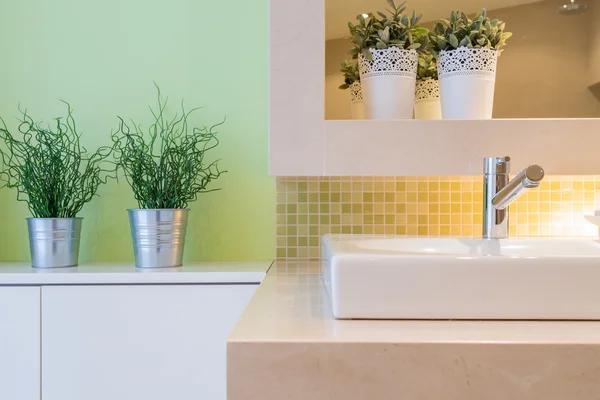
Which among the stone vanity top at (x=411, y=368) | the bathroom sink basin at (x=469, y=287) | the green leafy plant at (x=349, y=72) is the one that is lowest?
the stone vanity top at (x=411, y=368)

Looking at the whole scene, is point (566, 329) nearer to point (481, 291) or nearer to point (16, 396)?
point (481, 291)

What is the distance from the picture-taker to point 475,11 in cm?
131

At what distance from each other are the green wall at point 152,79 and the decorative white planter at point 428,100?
1.42 feet

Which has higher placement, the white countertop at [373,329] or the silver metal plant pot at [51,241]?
the silver metal plant pot at [51,241]

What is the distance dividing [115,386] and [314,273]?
1.59 ft

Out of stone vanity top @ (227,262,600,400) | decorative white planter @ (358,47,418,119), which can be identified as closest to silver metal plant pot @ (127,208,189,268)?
decorative white planter @ (358,47,418,119)

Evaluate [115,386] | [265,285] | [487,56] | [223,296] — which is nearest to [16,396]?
[115,386]

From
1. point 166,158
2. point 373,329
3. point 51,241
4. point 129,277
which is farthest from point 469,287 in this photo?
point 51,241

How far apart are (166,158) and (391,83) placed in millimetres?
568

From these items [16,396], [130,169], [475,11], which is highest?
[475,11]

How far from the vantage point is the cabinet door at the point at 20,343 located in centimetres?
133

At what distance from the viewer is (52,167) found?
1.47m

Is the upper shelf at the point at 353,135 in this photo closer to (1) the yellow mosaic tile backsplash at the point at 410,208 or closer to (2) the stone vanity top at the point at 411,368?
(1) the yellow mosaic tile backsplash at the point at 410,208

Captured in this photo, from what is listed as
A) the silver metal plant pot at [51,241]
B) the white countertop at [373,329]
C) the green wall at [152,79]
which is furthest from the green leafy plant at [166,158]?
the white countertop at [373,329]
